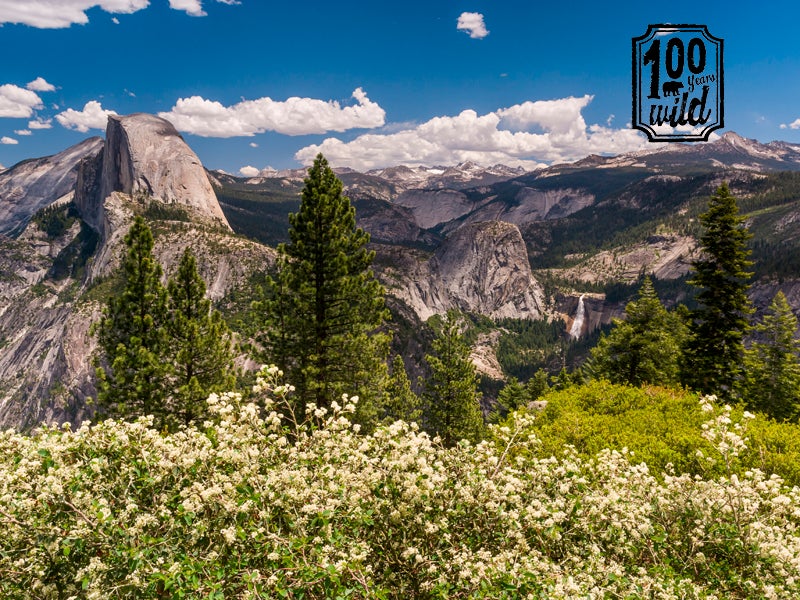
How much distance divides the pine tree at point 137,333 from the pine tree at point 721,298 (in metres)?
31.2

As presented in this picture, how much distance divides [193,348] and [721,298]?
3098 cm

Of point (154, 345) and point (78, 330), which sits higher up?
point (154, 345)

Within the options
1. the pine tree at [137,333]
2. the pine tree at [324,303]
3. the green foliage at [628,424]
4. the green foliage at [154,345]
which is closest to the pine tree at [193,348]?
the green foliage at [154,345]

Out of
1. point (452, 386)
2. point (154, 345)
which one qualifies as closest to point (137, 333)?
point (154, 345)

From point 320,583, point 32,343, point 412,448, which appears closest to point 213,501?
point 320,583

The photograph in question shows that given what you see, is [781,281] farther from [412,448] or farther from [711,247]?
[412,448]

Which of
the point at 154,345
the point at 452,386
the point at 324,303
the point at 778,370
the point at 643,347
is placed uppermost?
the point at 324,303

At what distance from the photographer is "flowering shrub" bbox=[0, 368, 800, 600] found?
521 centimetres

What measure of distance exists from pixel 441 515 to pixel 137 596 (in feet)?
13.0

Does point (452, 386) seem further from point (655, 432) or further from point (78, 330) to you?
Result: point (78, 330)

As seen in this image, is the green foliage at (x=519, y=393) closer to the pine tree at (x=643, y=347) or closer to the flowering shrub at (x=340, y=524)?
the pine tree at (x=643, y=347)

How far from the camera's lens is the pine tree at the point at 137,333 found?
20.8 m

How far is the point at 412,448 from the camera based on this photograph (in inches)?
260

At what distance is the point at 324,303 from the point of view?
22359 mm
